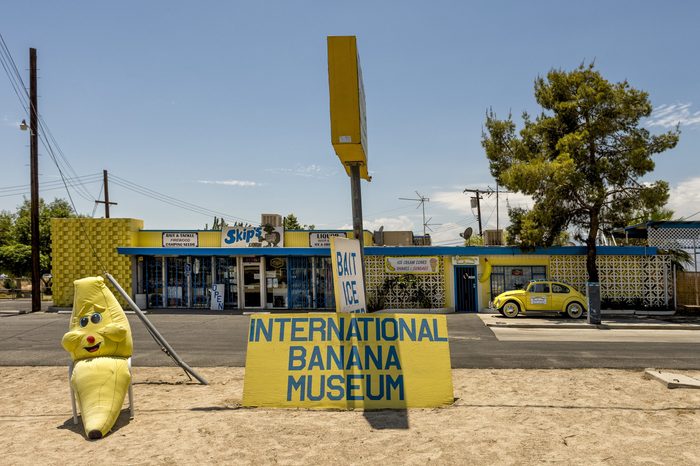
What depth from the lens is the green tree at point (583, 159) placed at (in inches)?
883

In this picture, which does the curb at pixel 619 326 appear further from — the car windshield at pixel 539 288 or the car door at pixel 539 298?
the car windshield at pixel 539 288

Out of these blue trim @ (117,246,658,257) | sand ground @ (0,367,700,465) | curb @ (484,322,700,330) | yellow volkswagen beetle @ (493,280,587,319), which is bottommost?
curb @ (484,322,700,330)

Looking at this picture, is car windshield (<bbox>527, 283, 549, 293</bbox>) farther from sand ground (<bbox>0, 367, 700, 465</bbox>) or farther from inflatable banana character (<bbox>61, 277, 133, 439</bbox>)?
inflatable banana character (<bbox>61, 277, 133, 439</bbox>)

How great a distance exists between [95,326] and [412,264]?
18539 mm

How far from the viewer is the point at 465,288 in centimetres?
2553

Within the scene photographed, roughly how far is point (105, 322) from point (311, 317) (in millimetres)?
3575

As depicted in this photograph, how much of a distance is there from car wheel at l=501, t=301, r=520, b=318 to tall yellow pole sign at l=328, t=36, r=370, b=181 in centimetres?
1622

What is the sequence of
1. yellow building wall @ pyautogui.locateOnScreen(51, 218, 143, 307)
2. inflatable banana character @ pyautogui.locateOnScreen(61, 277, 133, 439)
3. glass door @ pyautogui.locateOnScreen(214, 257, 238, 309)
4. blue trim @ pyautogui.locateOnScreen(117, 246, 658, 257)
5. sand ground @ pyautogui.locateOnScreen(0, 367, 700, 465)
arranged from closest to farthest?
sand ground @ pyautogui.locateOnScreen(0, 367, 700, 465)
inflatable banana character @ pyautogui.locateOnScreen(61, 277, 133, 439)
blue trim @ pyautogui.locateOnScreen(117, 246, 658, 257)
yellow building wall @ pyautogui.locateOnScreen(51, 218, 143, 307)
glass door @ pyautogui.locateOnScreen(214, 257, 238, 309)

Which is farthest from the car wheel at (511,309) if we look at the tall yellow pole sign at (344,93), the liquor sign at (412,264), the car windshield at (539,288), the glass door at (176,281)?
the glass door at (176,281)

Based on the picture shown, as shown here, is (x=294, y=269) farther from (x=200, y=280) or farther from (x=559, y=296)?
(x=559, y=296)

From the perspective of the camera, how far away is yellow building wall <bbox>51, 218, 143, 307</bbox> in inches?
1069

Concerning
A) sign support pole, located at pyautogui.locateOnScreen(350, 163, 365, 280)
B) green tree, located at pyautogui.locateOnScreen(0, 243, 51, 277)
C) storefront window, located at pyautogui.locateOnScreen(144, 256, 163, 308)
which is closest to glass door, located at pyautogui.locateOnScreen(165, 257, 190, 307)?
storefront window, located at pyautogui.locateOnScreen(144, 256, 163, 308)

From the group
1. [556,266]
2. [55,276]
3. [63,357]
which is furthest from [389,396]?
[55,276]

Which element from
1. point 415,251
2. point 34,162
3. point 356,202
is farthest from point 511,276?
point 34,162
